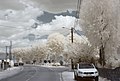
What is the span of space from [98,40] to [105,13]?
434 centimetres

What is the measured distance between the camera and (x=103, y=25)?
49.7 m

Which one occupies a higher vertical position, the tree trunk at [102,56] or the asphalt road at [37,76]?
the tree trunk at [102,56]

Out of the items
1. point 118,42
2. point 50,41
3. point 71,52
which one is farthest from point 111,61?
point 50,41

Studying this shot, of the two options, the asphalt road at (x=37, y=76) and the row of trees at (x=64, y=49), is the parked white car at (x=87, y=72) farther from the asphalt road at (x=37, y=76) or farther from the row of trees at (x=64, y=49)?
the row of trees at (x=64, y=49)

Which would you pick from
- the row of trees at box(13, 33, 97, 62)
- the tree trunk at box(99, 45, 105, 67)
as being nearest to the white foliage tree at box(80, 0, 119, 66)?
the tree trunk at box(99, 45, 105, 67)

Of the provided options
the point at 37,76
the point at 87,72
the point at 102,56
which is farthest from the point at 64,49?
the point at 87,72

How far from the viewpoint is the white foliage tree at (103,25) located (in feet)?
163

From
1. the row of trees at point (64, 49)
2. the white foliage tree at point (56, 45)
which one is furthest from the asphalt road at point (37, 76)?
the white foliage tree at point (56, 45)

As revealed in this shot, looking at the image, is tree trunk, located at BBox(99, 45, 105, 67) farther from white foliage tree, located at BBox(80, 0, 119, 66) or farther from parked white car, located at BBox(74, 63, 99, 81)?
parked white car, located at BBox(74, 63, 99, 81)

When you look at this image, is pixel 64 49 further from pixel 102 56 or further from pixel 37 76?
pixel 37 76

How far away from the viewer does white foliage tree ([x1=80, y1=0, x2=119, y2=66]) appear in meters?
49.6

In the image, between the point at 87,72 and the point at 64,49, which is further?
the point at 64,49

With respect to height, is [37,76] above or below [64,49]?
below

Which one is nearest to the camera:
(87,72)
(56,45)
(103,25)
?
(87,72)
